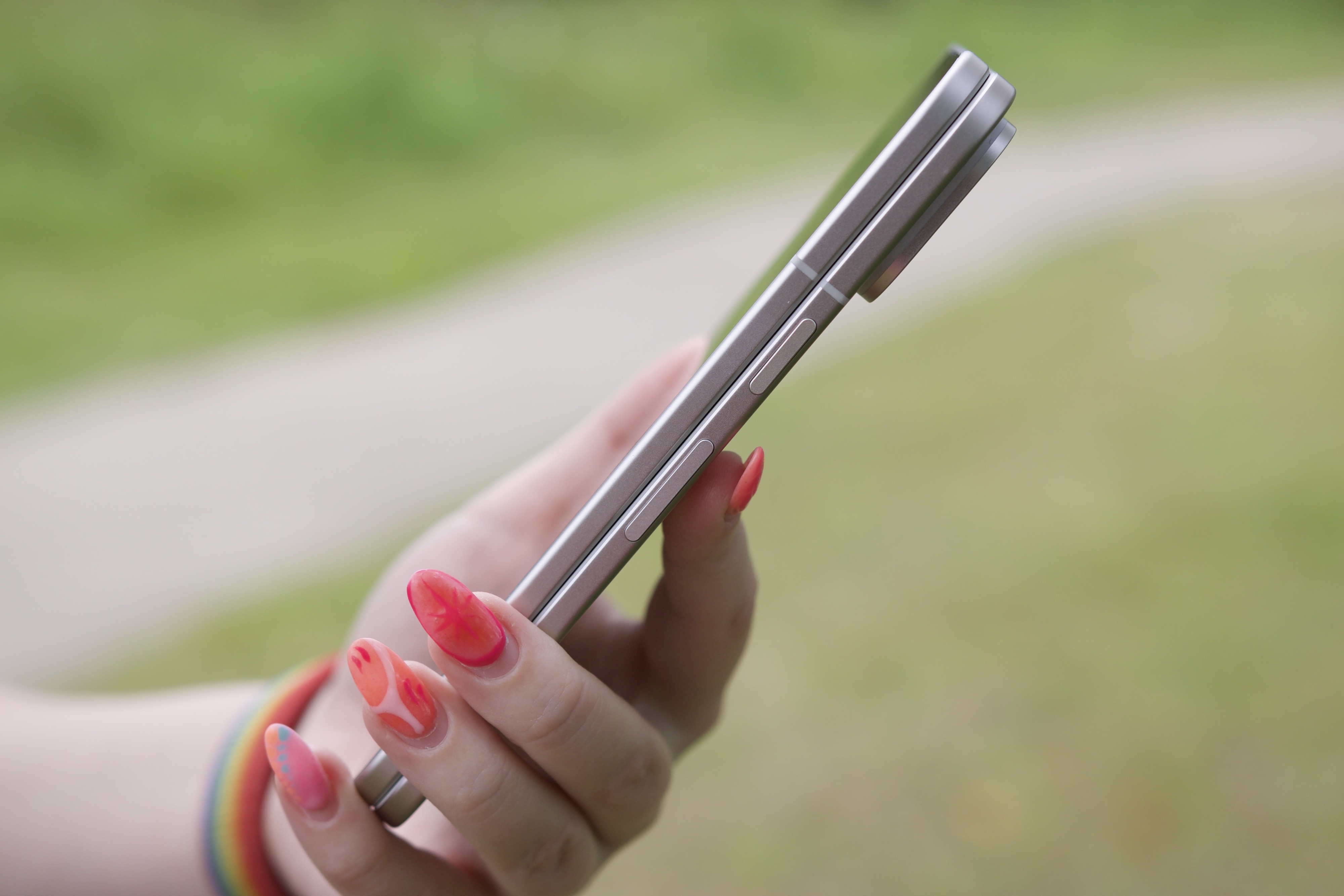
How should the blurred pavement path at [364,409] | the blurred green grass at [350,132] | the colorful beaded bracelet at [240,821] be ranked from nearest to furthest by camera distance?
the colorful beaded bracelet at [240,821], the blurred pavement path at [364,409], the blurred green grass at [350,132]

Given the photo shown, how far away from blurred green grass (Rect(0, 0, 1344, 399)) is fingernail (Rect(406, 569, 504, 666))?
209 centimetres

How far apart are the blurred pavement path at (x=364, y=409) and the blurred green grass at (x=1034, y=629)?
18 cm

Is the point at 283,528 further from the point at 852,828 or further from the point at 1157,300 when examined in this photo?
the point at 1157,300

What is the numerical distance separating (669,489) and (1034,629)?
4.11 feet

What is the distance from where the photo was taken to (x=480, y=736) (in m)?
0.54

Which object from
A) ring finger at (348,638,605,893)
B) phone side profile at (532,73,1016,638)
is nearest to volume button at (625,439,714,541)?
phone side profile at (532,73,1016,638)

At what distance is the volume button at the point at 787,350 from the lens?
18.4 inches

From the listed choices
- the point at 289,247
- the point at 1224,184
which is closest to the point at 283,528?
the point at 289,247

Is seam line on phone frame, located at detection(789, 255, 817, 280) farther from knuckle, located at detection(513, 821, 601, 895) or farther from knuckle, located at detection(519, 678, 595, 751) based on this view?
knuckle, located at detection(513, 821, 601, 895)

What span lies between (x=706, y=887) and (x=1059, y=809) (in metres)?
0.47

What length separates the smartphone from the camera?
1.43 ft

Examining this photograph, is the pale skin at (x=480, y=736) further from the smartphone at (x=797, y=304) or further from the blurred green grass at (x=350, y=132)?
the blurred green grass at (x=350, y=132)

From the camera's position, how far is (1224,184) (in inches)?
136

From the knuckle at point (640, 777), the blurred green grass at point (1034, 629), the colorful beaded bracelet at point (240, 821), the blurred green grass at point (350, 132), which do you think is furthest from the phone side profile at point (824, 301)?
the blurred green grass at point (350, 132)
